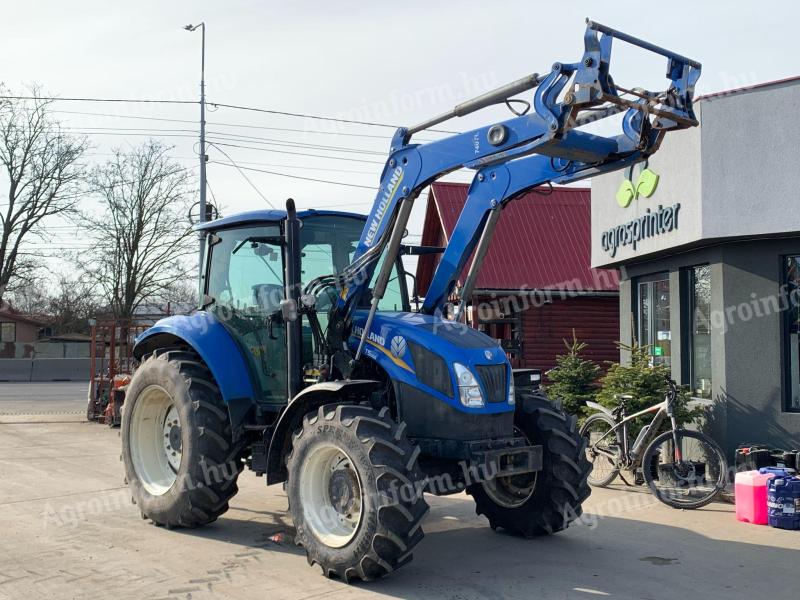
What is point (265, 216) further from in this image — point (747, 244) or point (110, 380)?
point (110, 380)

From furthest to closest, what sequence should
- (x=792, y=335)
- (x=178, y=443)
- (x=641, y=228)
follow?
(x=641, y=228), (x=792, y=335), (x=178, y=443)

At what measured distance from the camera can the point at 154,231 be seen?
1426 inches

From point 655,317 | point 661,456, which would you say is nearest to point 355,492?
point 661,456

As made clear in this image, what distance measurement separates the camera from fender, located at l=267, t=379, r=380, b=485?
6.18m

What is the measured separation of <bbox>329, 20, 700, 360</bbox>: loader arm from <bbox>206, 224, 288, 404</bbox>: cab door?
66cm

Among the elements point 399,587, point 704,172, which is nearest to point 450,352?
point 399,587

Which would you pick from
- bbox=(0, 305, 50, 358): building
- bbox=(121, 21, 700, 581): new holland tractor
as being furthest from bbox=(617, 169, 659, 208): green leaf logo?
bbox=(0, 305, 50, 358): building

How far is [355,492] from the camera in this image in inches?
234

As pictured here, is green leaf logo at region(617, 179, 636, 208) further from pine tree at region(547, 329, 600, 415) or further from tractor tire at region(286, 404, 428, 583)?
tractor tire at region(286, 404, 428, 583)

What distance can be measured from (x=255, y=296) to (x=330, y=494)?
2.04 m

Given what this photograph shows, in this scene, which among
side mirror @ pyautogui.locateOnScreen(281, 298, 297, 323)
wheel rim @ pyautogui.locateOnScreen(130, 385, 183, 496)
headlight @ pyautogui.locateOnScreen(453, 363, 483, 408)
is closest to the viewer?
headlight @ pyautogui.locateOnScreen(453, 363, 483, 408)

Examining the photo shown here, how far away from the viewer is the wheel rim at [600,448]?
9.88 m

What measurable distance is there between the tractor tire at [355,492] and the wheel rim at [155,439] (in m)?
1.98

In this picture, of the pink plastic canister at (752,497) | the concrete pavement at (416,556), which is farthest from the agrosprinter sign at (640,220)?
the concrete pavement at (416,556)
